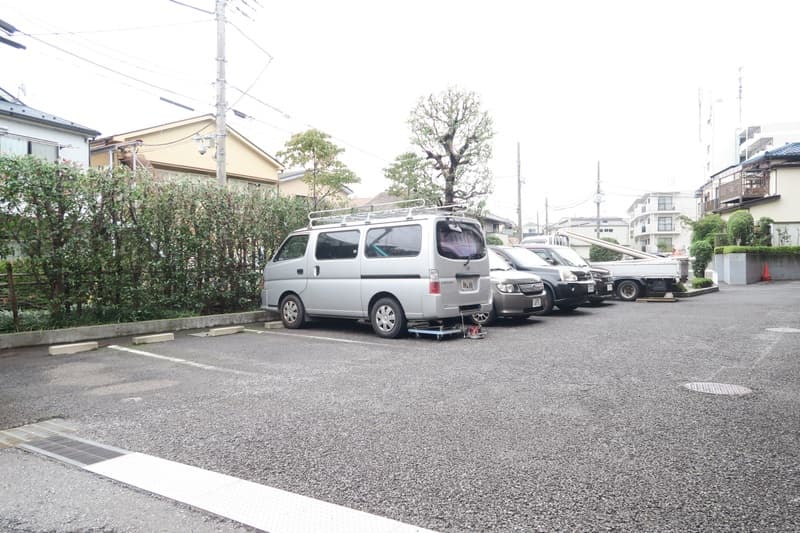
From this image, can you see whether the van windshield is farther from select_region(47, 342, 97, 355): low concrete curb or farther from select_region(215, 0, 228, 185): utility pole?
select_region(215, 0, 228, 185): utility pole

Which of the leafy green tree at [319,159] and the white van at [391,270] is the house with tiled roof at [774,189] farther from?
the white van at [391,270]

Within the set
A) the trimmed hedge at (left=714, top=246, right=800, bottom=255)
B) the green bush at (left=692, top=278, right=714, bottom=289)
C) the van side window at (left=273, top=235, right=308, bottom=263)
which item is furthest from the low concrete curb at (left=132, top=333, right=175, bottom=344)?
the trimmed hedge at (left=714, top=246, right=800, bottom=255)

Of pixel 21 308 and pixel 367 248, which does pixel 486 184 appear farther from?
pixel 21 308

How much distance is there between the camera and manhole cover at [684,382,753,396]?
4836mm

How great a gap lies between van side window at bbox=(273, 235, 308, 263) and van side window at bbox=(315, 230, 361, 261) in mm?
425

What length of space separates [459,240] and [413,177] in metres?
15.8

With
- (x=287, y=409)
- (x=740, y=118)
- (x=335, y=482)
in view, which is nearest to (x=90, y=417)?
(x=287, y=409)

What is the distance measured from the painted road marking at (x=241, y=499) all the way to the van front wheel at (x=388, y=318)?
508cm

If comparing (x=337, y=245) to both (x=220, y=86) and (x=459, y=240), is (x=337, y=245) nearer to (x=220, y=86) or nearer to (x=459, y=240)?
(x=459, y=240)

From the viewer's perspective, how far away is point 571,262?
13.4m

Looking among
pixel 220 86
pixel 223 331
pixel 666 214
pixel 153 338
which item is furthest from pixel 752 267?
pixel 666 214

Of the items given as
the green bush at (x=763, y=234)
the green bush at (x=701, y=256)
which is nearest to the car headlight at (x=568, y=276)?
→ the green bush at (x=701, y=256)

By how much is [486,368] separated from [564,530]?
366 centimetres

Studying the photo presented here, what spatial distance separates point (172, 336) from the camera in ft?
28.5
